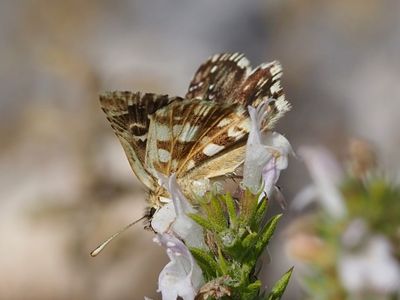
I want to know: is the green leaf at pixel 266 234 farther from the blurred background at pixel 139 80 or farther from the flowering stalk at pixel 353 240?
the blurred background at pixel 139 80

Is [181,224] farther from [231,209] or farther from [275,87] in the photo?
[275,87]

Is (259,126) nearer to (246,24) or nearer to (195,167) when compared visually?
(195,167)

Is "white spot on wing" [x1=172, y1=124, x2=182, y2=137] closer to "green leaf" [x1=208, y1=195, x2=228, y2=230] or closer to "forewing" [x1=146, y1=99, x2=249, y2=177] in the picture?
"forewing" [x1=146, y1=99, x2=249, y2=177]

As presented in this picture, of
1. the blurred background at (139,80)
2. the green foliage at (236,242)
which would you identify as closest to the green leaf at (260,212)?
the green foliage at (236,242)

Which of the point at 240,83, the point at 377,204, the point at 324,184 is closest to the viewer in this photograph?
the point at 377,204

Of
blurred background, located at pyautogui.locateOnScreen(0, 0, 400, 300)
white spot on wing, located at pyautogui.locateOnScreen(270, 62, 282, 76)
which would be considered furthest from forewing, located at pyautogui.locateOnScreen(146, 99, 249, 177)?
blurred background, located at pyautogui.locateOnScreen(0, 0, 400, 300)

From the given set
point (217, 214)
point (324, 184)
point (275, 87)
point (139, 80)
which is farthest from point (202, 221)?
point (139, 80)

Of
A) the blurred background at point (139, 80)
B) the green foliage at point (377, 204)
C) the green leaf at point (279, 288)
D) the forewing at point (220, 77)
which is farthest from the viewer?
the blurred background at point (139, 80)
